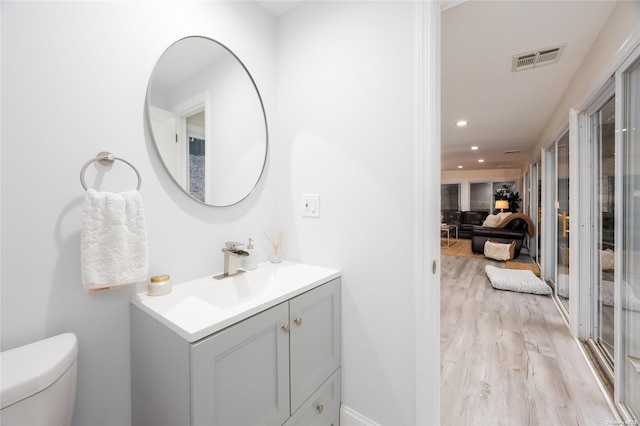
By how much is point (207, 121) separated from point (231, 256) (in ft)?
2.25

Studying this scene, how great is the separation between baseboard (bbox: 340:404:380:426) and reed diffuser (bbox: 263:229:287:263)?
0.86 metres

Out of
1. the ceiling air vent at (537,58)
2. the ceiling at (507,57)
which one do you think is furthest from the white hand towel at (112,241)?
the ceiling air vent at (537,58)

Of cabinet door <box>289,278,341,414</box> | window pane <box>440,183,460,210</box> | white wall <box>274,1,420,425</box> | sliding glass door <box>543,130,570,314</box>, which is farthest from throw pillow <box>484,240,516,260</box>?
cabinet door <box>289,278,341,414</box>

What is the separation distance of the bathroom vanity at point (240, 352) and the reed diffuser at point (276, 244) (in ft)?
0.62

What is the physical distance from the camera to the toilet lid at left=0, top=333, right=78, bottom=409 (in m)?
0.62

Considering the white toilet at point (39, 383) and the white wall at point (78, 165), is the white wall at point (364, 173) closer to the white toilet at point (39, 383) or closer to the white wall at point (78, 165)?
the white wall at point (78, 165)

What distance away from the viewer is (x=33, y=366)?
0.68m

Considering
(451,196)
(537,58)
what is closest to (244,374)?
(537,58)

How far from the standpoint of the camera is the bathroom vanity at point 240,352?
76 cm

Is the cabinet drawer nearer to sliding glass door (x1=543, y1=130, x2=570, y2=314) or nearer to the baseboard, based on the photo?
the baseboard

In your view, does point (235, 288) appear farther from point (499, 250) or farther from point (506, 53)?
point (499, 250)

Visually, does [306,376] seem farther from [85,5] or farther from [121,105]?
[85,5]

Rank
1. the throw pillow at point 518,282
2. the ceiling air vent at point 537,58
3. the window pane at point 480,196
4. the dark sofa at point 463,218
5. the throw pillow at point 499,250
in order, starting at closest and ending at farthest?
1. the ceiling air vent at point 537,58
2. the throw pillow at point 518,282
3. the throw pillow at point 499,250
4. the dark sofa at point 463,218
5. the window pane at point 480,196

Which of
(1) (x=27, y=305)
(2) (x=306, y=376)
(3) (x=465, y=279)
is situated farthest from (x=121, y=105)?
(3) (x=465, y=279)
